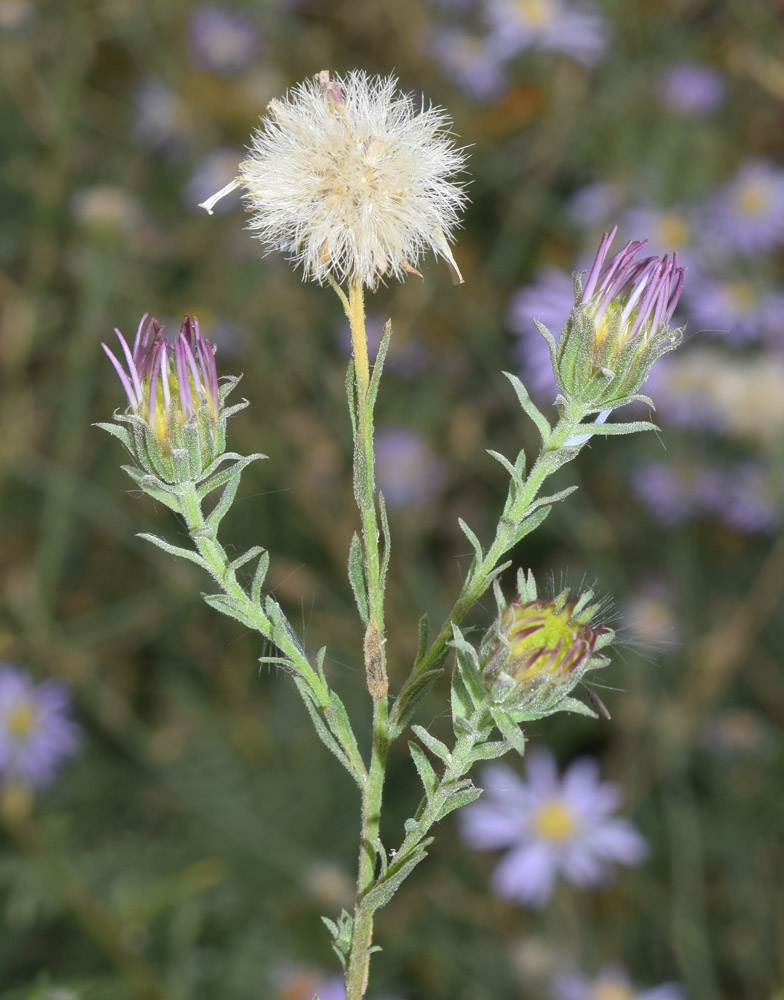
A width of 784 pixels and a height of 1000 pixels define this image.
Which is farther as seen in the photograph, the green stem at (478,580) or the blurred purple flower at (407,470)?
the blurred purple flower at (407,470)

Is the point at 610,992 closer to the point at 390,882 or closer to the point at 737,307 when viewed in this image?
the point at 390,882

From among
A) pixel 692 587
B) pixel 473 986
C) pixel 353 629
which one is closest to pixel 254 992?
pixel 473 986

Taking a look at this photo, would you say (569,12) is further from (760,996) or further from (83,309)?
(760,996)

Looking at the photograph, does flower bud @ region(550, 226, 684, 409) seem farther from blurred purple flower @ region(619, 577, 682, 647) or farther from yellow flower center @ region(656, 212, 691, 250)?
yellow flower center @ region(656, 212, 691, 250)

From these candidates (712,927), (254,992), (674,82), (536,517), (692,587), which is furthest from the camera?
(674,82)

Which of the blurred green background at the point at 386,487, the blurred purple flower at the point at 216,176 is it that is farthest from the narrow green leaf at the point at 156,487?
the blurred purple flower at the point at 216,176

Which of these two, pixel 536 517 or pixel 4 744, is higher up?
A: pixel 4 744

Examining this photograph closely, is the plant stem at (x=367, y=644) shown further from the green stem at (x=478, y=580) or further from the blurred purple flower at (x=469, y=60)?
the blurred purple flower at (x=469, y=60)
